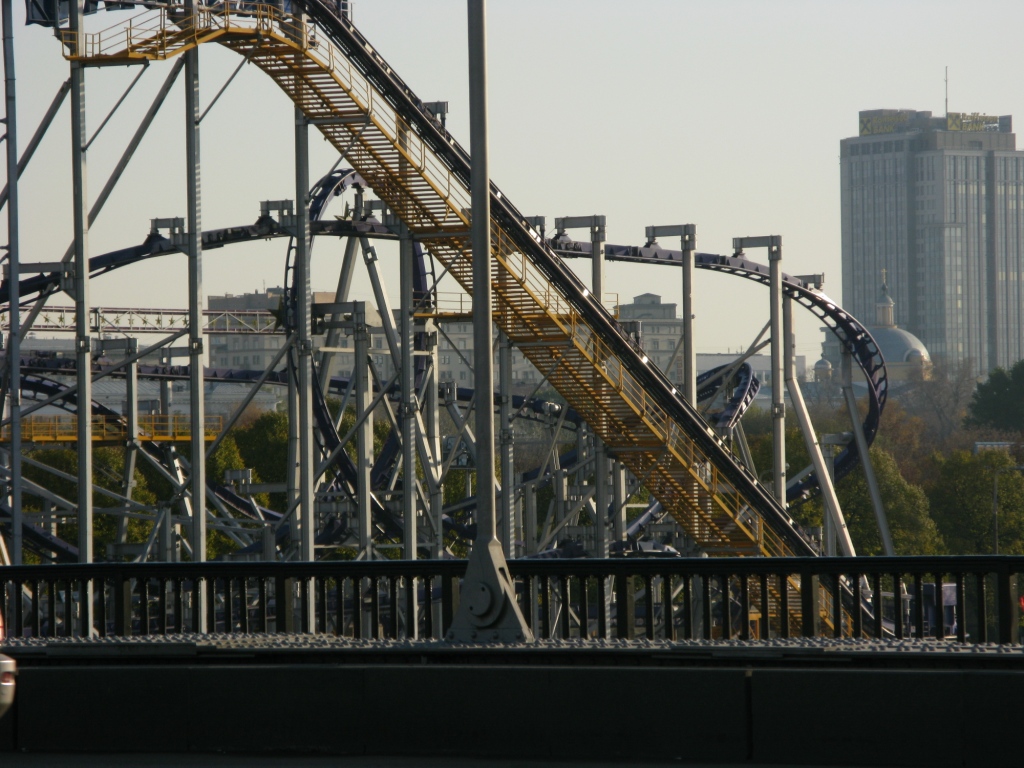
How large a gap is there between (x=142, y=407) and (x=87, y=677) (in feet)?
337

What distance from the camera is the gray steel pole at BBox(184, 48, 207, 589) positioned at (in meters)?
23.3

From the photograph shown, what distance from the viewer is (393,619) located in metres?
12.3

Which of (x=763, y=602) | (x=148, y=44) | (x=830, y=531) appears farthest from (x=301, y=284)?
(x=830, y=531)

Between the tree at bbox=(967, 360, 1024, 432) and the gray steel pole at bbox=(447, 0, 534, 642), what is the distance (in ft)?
309

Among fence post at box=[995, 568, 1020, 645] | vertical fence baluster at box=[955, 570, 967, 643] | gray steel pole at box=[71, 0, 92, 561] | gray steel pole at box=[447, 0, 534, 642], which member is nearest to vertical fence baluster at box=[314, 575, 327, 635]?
gray steel pole at box=[447, 0, 534, 642]

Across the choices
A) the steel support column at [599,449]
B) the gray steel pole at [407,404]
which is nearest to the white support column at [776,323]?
the steel support column at [599,449]

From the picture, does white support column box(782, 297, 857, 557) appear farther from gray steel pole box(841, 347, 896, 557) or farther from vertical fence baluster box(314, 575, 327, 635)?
vertical fence baluster box(314, 575, 327, 635)

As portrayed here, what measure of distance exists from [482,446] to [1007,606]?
12.4ft

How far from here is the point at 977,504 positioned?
2704 inches

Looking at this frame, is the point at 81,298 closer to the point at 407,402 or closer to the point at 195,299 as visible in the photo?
the point at 195,299

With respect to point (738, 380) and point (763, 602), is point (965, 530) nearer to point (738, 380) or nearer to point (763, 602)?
point (738, 380)

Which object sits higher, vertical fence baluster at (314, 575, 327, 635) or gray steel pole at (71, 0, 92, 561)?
gray steel pole at (71, 0, 92, 561)

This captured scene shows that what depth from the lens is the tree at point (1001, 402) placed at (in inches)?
3974

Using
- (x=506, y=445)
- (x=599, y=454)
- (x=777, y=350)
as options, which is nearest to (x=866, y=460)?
(x=777, y=350)
